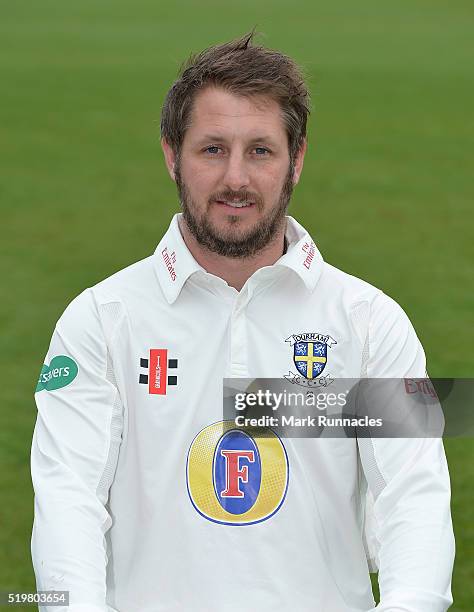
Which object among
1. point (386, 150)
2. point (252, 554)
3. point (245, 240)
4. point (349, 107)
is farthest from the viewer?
point (349, 107)

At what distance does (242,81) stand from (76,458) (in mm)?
1013

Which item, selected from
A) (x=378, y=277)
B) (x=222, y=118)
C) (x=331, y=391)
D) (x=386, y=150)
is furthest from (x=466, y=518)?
(x=386, y=150)

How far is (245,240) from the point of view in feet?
10.5

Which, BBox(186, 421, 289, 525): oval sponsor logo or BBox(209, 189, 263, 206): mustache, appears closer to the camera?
BBox(186, 421, 289, 525): oval sponsor logo

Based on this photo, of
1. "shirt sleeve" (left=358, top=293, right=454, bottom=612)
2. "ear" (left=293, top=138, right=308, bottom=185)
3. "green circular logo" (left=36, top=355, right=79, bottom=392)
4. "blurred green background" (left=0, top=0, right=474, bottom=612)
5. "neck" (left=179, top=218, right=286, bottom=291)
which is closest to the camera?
"shirt sleeve" (left=358, top=293, right=454, bottom=612)

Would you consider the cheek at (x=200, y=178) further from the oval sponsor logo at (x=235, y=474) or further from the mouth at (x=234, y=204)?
the oval sponsor logo at (x=235, y=474)

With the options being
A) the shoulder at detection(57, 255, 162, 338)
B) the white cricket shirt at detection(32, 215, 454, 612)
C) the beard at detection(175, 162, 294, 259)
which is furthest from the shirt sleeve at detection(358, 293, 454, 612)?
the shoulder at detection(57, 255, 162, 338)

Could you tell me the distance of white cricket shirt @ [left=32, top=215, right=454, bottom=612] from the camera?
9.73 ft

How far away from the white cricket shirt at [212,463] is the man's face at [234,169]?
0.09 metres

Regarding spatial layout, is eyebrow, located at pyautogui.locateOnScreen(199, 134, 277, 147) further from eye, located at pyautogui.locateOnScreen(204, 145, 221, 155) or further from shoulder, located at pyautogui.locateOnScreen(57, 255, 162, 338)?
shoulder, located at pyautogui.locateOnScreen(57, 255, 162, 338)

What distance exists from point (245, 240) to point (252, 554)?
0.78 meters

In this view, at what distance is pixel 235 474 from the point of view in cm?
309

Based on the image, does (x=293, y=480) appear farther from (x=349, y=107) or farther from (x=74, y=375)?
(x=349, y=107)

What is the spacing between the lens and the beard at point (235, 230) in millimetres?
3174
